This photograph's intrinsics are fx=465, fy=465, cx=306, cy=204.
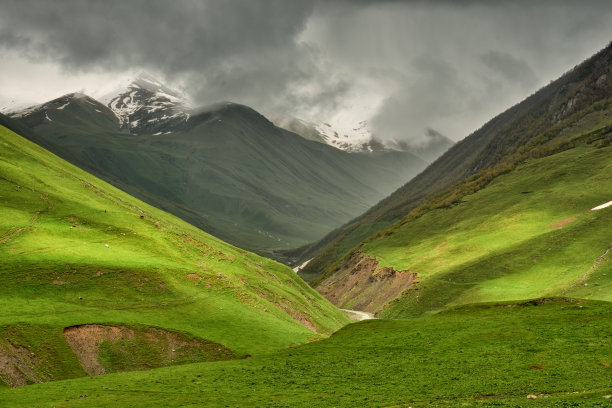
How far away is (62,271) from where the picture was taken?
67.1 metres

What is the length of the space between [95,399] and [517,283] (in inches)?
4000

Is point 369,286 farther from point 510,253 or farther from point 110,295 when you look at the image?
point 110,295

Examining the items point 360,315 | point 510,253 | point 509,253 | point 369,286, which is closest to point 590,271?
point 510,253

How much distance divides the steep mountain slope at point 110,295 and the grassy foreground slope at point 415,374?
7947 millimetres

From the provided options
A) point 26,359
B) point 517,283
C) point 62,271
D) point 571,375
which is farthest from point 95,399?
point 517,283

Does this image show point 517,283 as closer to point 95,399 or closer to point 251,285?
point 251,285

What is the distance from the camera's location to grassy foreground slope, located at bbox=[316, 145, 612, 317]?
108m

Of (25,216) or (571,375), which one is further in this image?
(25,216)

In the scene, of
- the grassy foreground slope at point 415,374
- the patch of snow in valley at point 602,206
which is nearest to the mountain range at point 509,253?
the patch of snow in valley at point 602,206

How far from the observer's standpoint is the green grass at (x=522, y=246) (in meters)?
108

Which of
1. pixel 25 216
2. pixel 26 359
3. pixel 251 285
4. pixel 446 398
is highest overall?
pixel 25 216

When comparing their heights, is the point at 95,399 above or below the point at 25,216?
below

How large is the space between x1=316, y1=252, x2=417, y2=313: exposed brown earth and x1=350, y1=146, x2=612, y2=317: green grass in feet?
15.2

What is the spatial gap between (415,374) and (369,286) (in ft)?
431
